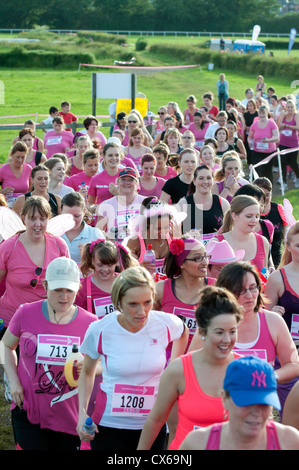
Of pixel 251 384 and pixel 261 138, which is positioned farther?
pixel 261 138

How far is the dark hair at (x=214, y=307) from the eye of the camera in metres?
3.69

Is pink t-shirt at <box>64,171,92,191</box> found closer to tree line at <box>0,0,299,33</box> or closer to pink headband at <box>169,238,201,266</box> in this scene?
pink headband at <box>169,238,201,266</box>

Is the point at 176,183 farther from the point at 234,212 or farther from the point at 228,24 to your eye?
the point at 228,24

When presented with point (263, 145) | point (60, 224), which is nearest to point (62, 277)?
point (60, 224)

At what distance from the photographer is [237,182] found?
8.95 m

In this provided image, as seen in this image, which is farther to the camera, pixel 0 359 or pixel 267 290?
pixel 267 290

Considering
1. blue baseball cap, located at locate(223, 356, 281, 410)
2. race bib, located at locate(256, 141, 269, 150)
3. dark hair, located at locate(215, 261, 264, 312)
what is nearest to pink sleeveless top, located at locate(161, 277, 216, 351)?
dark hair, located at locate(215, 261, 264, 312)

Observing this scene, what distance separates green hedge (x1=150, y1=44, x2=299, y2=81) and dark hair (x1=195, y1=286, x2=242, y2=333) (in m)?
44.1

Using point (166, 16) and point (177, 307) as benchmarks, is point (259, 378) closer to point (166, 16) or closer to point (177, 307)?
point (177, 307)

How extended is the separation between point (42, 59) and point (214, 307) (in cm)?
5067

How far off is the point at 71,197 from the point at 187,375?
350 centimetres

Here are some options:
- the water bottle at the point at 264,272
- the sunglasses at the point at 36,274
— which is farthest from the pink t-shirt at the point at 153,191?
the sunglasses at the point at 36,274

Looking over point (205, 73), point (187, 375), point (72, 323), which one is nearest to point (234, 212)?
point (72, 323)

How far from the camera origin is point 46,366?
14.4 feet
